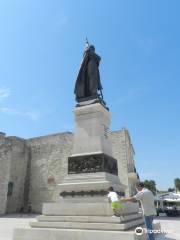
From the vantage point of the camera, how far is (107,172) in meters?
6.58

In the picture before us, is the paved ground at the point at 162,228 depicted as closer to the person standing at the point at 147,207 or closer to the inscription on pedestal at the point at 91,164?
the person standing at the point at 147,207

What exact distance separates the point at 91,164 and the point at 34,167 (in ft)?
68.1

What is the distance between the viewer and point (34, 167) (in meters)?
26.1

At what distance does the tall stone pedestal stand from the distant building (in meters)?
15.2

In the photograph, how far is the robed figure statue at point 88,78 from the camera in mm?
7891

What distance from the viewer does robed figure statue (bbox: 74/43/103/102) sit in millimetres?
7891

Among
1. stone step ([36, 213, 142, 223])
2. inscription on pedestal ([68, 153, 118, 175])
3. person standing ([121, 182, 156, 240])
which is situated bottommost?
stone step ([36, 213, 142, 223])

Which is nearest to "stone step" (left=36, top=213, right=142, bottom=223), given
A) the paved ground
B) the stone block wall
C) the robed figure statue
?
the paved ground

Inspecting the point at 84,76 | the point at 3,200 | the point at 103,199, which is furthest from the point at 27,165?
the point at 103,199

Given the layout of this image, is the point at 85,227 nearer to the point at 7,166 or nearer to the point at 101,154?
the point at 101,154

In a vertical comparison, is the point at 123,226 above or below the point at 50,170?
below

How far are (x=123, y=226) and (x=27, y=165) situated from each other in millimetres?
23073

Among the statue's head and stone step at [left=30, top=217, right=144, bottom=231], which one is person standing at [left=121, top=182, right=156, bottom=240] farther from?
the statue's head

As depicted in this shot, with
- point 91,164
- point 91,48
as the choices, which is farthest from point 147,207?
point 91,48
